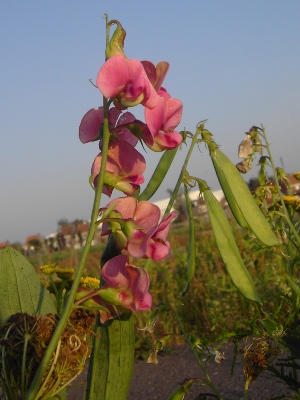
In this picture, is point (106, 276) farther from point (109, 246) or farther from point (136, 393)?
point (136, 393)

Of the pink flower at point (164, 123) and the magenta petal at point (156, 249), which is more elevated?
the pink flower at point (164, 123)

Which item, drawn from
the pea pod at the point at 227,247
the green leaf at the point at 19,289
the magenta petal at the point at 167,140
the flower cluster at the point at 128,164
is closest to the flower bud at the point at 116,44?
the flower cluster at the point at 128,164

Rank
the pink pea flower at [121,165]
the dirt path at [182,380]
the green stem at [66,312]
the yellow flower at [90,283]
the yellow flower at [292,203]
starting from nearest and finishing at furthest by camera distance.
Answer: the green stem at [66,312]
the pink pea flower at [121,165]
the yellow flower at [90,283]
the yellow flower at [292,203]
the dirt path at [182,380]

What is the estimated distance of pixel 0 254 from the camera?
1.00 meters

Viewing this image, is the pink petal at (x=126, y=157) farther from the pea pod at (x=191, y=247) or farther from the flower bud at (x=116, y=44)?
the pea pod at (x=191, y=247)

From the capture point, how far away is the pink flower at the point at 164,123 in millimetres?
736

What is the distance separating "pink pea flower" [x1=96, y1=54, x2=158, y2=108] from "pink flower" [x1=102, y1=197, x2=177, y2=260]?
0.12m

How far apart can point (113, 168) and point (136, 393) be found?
2.50 m

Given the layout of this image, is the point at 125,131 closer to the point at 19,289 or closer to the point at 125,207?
the point at 125,207

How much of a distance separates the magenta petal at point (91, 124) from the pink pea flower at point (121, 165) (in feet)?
0.11

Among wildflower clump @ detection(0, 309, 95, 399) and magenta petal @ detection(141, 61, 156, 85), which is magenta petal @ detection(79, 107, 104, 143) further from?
wildflower clump @ detection(0, 309, 95, 399)

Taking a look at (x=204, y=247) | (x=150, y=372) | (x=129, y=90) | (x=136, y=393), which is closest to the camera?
(x=129, y=90)

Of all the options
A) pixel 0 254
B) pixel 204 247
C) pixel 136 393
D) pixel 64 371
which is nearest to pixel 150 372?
pixel 136 393

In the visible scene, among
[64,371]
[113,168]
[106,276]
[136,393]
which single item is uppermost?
[113,168]
